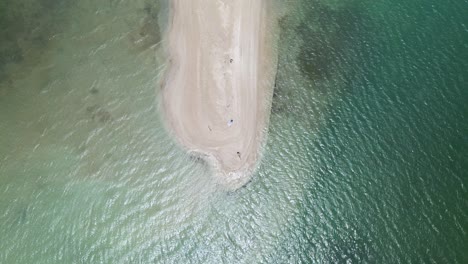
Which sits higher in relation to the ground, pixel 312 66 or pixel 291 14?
pixel 291 14

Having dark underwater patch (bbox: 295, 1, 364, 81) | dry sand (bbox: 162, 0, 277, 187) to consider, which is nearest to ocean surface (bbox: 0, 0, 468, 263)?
dark underwater patch (bbox: 295, 1, 364, 81)

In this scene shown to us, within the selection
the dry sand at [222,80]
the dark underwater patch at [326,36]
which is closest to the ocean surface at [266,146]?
the dark underwater patch at [326,36]

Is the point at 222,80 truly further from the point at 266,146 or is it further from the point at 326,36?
the point at 326,36

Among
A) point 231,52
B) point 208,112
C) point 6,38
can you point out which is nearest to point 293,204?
point 208,112

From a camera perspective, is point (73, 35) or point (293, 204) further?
point (73, 35)

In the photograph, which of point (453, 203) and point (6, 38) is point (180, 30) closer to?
point (6, 38)

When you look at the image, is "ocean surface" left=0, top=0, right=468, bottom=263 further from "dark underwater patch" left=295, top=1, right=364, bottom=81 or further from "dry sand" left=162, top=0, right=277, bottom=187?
"dry sand" left=162, top=0, right=277, bottom=187

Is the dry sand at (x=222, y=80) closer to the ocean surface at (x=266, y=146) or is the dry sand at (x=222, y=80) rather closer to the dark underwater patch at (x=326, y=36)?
the ocean surface at (x=266, y=146)
